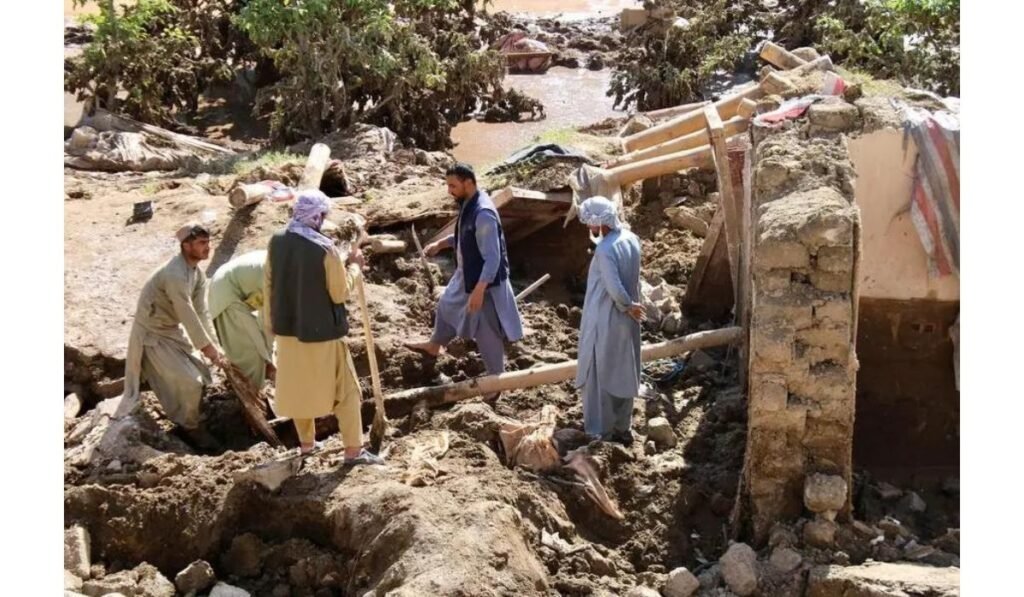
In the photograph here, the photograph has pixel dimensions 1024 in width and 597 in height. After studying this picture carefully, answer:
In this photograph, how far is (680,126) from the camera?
10.5 metres

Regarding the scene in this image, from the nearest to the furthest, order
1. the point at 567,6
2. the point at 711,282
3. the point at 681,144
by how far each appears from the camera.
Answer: the point at 711,282 → the point at 681,144 → the point at 567,6

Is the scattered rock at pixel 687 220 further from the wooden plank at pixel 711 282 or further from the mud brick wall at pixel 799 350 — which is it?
the mud brick wall at pixel 799 350

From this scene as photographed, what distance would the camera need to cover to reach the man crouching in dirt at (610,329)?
6.52 metres

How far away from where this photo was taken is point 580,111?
18422 mm

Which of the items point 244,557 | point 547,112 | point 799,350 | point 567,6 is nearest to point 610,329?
point 799,350

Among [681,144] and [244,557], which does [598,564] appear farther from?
[681,144]

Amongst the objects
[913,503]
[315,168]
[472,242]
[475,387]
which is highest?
[315,168]

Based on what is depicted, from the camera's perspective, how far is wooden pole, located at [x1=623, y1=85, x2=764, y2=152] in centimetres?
1045

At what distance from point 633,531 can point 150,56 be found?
10901 mm

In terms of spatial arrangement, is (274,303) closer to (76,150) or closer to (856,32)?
(76,150)

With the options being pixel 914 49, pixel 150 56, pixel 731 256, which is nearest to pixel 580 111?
pixel 914 49

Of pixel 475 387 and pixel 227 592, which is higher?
pixel 475 387

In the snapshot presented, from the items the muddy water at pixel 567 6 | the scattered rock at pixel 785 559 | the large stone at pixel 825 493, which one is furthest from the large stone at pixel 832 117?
the muddy water at pixel 567 6

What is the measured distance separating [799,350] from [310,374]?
2.46m
